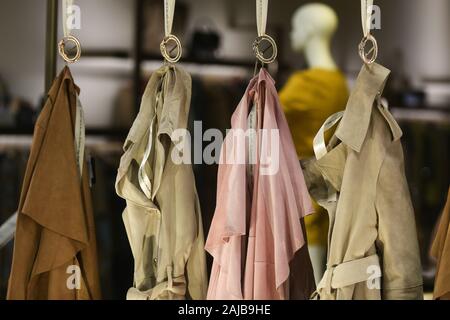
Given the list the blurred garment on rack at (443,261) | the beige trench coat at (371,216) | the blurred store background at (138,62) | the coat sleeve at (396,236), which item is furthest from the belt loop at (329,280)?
the blurred store background at (138,62)

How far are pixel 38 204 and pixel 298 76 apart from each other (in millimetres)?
983

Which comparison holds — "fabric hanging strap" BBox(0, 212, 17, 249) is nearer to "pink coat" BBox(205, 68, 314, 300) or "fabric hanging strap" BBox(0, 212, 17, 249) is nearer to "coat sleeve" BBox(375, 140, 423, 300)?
"pink coat" BBox(205, 68, 314, 300)

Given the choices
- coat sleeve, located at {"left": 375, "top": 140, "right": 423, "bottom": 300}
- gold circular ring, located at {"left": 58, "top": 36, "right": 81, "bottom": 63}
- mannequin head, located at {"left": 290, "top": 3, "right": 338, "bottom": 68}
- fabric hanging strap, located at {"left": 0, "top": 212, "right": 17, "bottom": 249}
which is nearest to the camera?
coat sleeve, located at {"left": 375, "top": 140, "right": 423, "bottom": 300}

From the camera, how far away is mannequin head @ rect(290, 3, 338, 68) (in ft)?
8.88

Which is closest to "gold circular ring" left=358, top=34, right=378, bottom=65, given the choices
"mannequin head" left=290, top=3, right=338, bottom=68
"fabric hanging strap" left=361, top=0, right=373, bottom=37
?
"fabric hanging strap" left=361, top=0, right=373, bottom=37

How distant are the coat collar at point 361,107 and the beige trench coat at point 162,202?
40 centimetres

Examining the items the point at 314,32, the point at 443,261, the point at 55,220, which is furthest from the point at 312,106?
the point at 55,220

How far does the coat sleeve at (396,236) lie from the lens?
6.45ft

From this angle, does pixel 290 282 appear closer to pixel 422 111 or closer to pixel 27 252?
pixel 27 252

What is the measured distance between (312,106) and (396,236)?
63cm

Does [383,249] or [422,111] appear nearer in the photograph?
[383,249]

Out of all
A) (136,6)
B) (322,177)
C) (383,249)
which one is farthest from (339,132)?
(136,6)

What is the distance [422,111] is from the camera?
3070mm

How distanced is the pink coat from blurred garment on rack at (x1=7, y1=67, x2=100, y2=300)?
0.32 m
